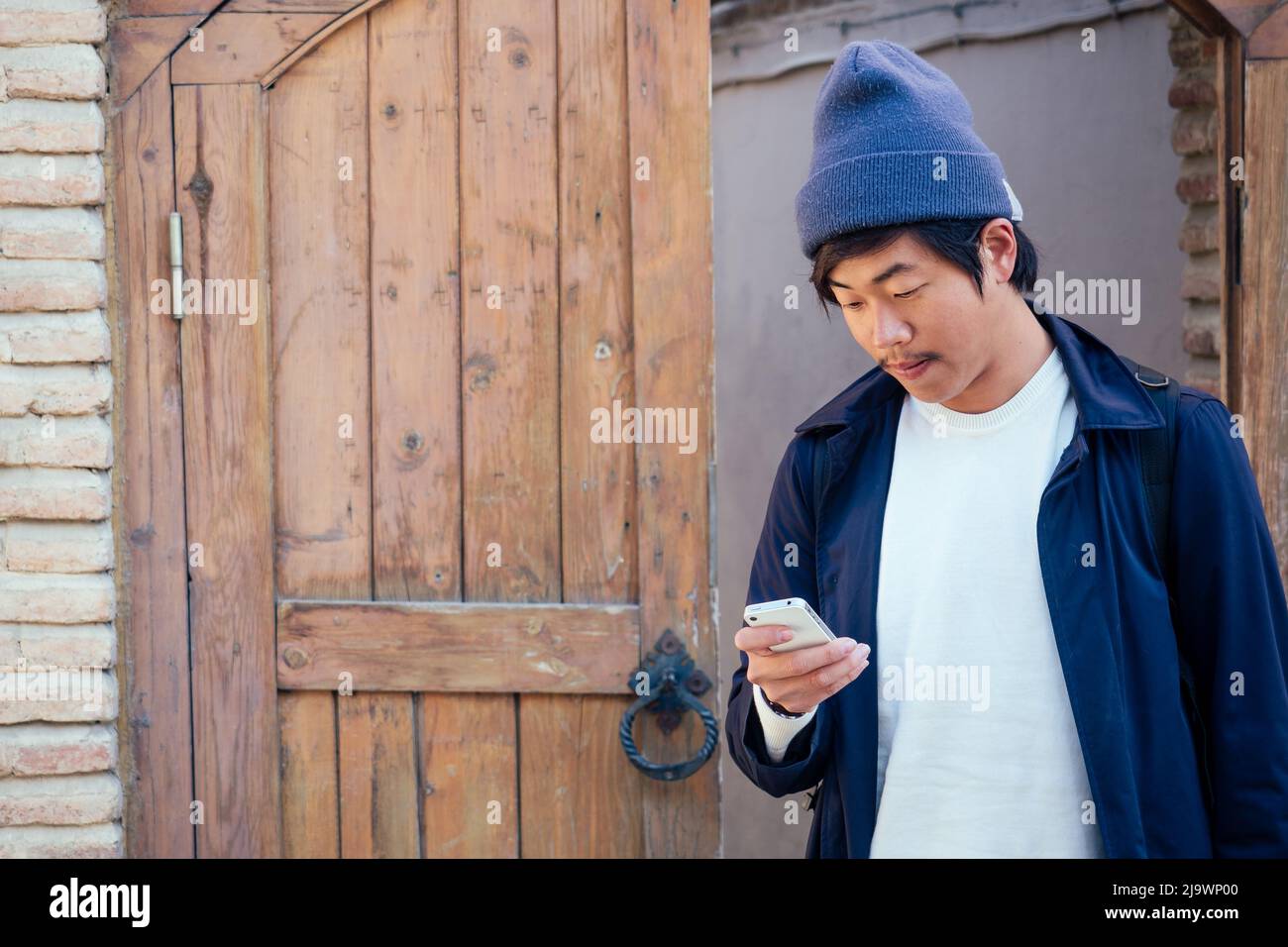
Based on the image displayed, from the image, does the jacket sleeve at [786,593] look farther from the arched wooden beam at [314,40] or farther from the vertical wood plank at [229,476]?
the arched wooden beam at [314,40]

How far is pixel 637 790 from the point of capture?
7.43 feet

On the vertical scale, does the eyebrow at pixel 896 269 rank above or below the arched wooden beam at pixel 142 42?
below

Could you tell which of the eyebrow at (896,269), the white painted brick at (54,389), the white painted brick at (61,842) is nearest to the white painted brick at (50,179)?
the white painted brick at (54,389)

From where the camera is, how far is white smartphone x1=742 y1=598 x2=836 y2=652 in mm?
1525

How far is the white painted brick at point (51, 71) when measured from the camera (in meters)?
2.17

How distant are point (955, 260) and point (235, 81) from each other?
1.41 metres

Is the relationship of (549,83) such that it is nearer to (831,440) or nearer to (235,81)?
(235,81)

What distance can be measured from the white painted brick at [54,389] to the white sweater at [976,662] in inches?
53.3

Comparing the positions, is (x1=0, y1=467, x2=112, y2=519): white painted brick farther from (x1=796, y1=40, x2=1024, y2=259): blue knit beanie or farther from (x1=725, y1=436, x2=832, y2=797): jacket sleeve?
(x1=796, y1=40, x2=1024, y2=259): blue knit beanie

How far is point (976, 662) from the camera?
157cm

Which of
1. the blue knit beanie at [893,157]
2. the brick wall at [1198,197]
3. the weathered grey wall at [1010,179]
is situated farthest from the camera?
the weathered grey wall at [1010,179]

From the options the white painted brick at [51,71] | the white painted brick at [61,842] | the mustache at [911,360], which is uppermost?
the white painted brick at [51,71]

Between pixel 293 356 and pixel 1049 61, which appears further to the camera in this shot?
pixel 1049 61
